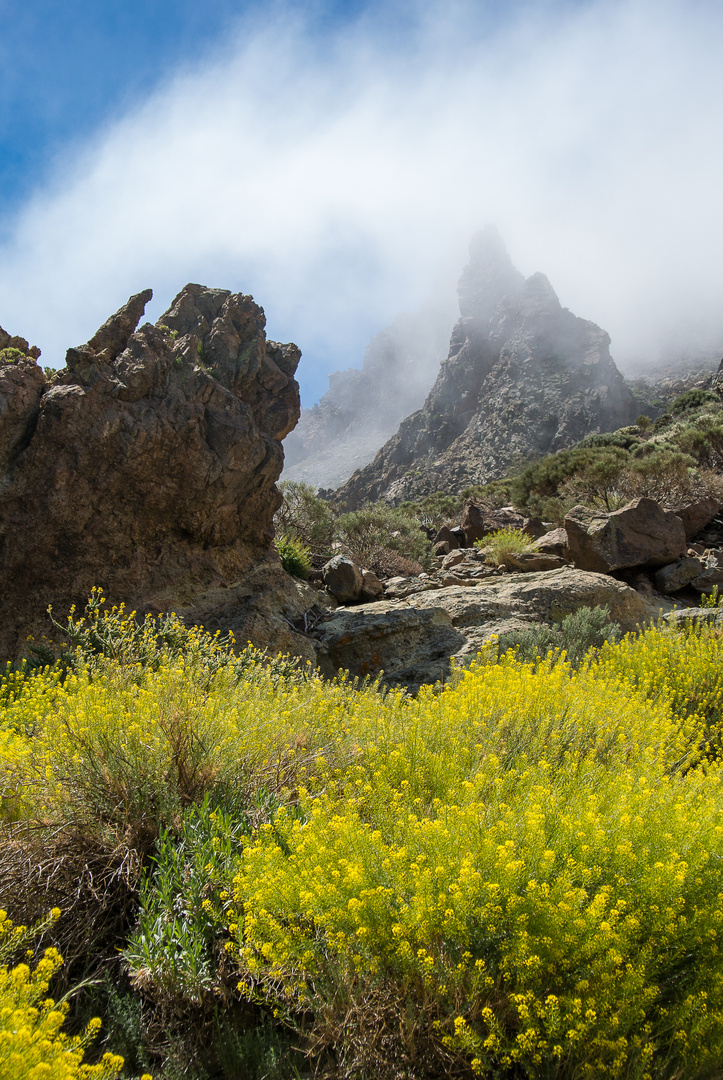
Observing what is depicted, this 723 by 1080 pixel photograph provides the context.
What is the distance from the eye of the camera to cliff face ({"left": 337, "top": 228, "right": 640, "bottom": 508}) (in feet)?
170

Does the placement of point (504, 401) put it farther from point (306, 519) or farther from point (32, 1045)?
point (32, 1045)

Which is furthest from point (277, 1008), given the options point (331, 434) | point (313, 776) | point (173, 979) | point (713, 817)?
point (331, 434)

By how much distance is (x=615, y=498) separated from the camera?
15766 mm

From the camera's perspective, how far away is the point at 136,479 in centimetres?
765

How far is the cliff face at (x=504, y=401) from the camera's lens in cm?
5175

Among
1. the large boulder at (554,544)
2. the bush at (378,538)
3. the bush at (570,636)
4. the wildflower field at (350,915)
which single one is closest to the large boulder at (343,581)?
the bush at (378,538)

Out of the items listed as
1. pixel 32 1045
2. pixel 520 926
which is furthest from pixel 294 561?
pixel 32 1045

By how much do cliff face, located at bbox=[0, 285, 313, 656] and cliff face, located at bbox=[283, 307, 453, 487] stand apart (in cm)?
10261

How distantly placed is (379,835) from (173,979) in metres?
0.91

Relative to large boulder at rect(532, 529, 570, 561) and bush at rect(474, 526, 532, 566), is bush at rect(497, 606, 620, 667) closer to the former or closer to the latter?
large boulder at rect(532, 529, 570, 561)

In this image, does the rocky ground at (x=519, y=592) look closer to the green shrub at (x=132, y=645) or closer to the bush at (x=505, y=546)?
the bush at (x=505, y=546)

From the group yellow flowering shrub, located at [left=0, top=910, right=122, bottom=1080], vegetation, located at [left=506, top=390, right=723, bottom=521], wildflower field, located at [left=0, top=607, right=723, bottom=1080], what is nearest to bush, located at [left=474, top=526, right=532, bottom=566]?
vegetation, located at [left=506, top=390, right=723, bottom=521]

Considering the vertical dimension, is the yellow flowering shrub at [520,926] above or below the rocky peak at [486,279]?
below

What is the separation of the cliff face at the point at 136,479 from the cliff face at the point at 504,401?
1479 inches
